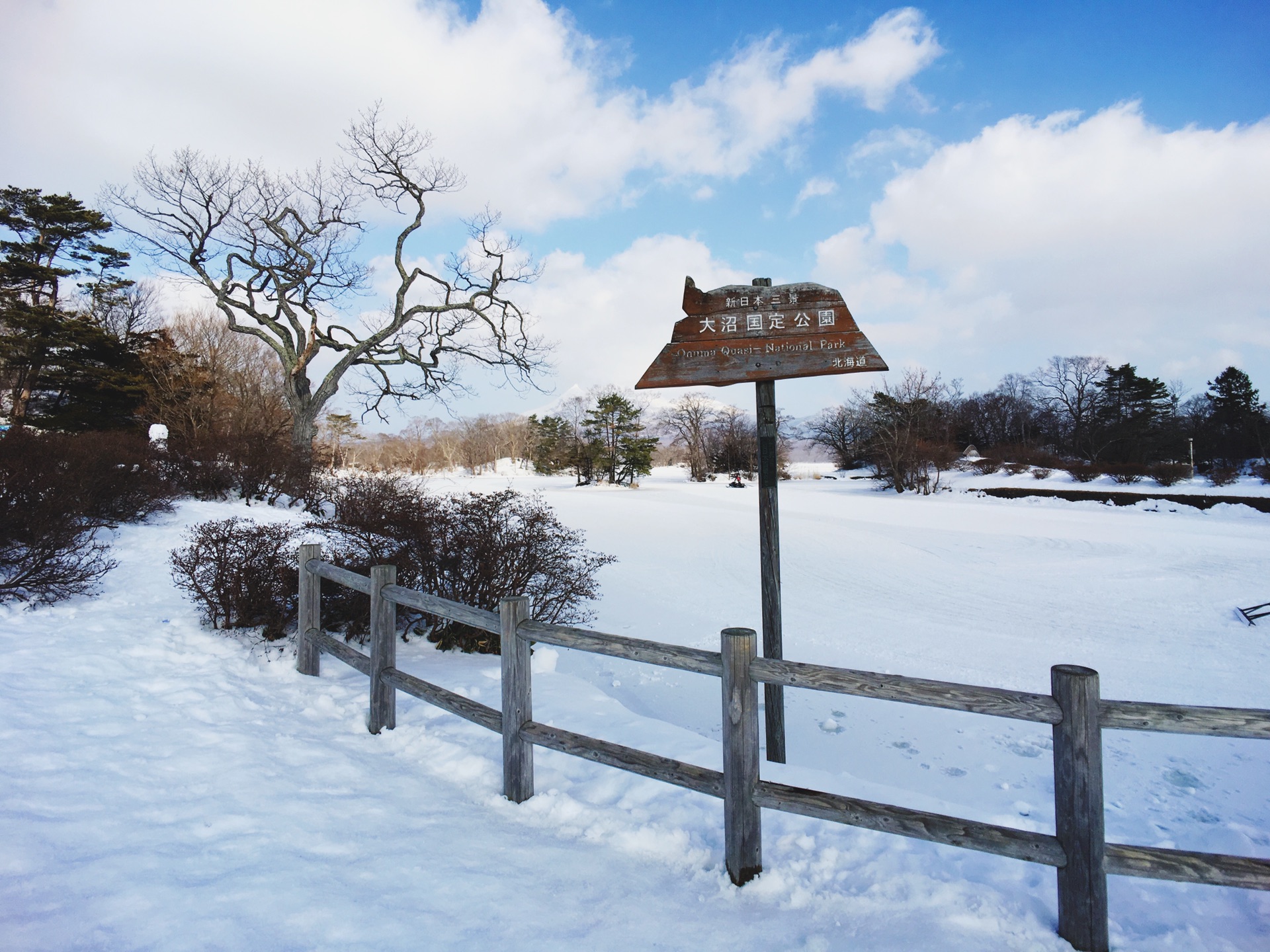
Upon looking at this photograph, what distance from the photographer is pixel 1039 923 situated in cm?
262

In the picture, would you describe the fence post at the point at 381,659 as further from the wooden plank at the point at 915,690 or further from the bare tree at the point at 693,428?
the bare tree at the point at 693,428

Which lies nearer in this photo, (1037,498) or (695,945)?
(695,945)

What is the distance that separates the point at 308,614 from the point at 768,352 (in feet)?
15.4

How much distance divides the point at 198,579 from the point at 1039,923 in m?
7.51

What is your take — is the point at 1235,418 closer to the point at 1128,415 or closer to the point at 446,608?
the point at 1128,415

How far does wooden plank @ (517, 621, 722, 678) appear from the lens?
10.0 feet

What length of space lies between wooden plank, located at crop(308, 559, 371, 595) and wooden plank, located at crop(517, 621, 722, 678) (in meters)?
1.92

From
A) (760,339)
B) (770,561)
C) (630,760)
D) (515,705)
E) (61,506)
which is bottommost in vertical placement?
(630,760)

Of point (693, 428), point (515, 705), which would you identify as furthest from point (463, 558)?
point (693, 428)

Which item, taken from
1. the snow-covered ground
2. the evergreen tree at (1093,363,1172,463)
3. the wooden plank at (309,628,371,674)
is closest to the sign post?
the snow-covered ground

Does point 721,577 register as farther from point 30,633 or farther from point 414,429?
point 414,429

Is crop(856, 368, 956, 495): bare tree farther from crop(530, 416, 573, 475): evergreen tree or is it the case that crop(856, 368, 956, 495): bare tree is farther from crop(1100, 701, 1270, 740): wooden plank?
crop(1100, 701, 1270, 740): wooden plank

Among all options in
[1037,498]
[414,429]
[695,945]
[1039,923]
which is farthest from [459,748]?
[414,429]

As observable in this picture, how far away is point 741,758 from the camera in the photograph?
115 inches
